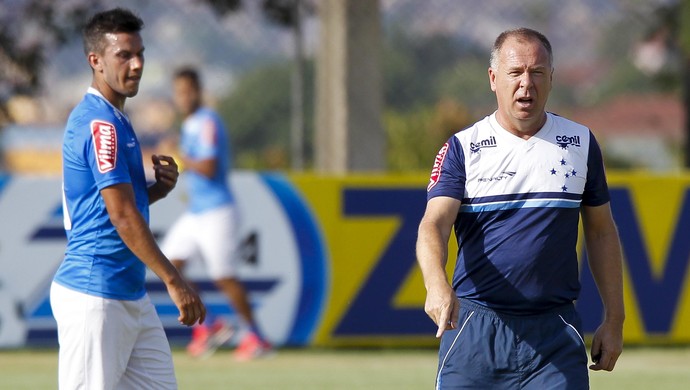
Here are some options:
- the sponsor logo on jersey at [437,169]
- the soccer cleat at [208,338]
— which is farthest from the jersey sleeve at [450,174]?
the soccer cleat at [208,338]

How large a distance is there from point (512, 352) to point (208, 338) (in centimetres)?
698

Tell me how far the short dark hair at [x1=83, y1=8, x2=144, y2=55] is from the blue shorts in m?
2.04

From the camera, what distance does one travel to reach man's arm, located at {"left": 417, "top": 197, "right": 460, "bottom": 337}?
17.1 feet

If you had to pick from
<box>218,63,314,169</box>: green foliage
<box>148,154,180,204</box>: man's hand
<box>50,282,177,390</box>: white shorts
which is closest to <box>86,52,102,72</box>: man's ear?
<box>148,154,180,204</box>: man's hand

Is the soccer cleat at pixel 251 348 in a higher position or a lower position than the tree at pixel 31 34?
lower

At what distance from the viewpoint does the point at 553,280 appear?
5660mm

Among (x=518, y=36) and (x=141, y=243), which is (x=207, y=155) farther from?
(x=518, y=36)

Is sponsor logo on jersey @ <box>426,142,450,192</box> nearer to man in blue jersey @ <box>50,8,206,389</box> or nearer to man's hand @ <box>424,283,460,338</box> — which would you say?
man's hand @ <box>424,283,460,338</box>

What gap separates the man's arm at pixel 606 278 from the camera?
576cm

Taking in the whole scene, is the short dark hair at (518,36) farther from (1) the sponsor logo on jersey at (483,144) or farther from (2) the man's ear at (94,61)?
(2) the man's ear at (94,61)

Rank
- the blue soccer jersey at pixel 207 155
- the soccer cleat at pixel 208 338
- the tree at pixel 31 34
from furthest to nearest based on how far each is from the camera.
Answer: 1. the tree at pixel 31 34
2. the soccer cleat at pixel 208 338
3. the blue soccer jersey at pixel 207 155

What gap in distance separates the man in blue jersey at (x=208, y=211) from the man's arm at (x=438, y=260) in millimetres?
6475

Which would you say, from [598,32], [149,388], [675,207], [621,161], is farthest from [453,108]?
[598,32]

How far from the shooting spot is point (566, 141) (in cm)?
572
